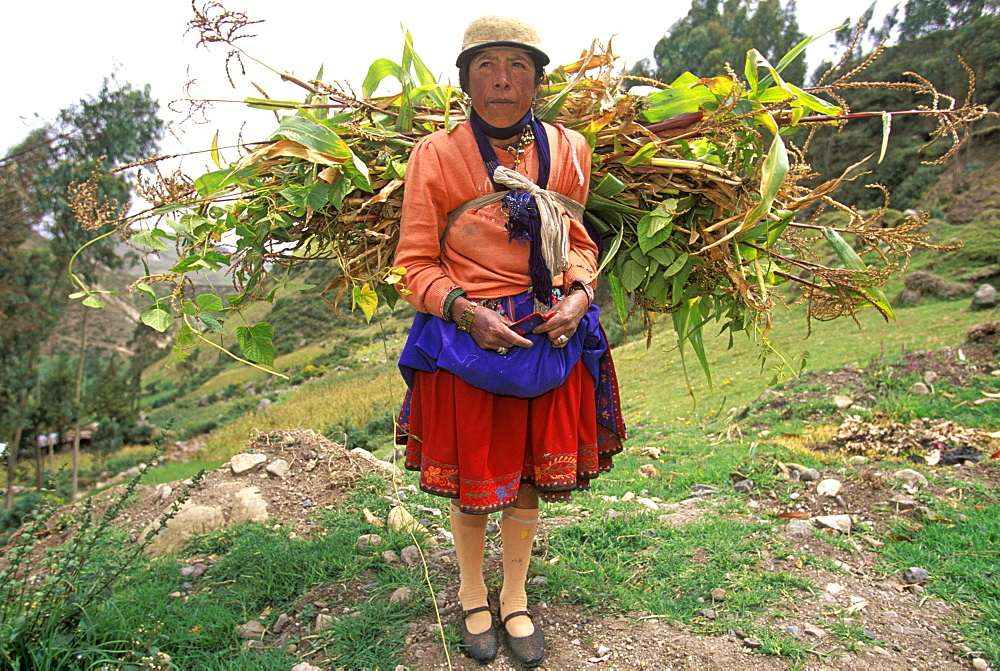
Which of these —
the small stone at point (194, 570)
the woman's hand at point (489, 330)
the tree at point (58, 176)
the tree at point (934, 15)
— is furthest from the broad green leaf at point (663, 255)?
the tree at point (934, 15)

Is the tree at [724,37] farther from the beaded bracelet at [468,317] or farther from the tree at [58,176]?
the beaded bracelet at [468,317]

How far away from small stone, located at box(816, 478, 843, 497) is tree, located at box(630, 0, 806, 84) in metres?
29.3

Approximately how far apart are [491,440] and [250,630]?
1.29 m

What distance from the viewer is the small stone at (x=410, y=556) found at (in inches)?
112

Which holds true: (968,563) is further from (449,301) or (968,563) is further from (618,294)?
(449,301)

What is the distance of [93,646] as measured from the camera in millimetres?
2004

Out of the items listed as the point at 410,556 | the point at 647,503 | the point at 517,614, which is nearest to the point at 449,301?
the point at 517,614

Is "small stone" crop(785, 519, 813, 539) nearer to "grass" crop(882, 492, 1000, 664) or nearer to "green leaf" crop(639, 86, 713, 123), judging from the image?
"grass" crop(882, 492, 1000, 664)

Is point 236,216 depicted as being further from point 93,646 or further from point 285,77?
point 93,646

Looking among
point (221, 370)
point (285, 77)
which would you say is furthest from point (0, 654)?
point (221, 370)

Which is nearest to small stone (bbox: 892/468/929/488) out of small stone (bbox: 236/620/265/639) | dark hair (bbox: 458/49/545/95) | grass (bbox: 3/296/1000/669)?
grass (bbox: 3/296/1000/669)

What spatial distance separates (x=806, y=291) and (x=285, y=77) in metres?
2.23

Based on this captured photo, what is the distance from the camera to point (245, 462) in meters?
3.92

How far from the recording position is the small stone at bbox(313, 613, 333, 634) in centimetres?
240
